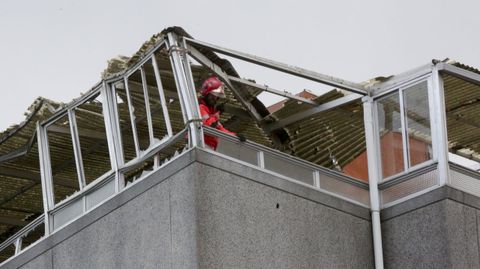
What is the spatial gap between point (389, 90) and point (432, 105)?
3.27ft

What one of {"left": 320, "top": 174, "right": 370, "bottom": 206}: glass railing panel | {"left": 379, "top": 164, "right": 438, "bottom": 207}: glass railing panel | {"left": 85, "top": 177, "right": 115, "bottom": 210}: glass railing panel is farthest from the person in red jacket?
{"left": 379, "top": 164, "right": 438, "bottom": 207}: glass railing panel

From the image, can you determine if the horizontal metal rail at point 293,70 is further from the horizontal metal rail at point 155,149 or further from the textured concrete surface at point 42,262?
the textured concrete surface at point 42,262

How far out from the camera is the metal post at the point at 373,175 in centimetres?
2341

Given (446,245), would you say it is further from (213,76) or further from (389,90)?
(213,76)

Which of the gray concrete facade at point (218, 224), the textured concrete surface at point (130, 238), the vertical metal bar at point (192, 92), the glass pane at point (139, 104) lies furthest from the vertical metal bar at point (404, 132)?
the glass pane at point (139, 104)

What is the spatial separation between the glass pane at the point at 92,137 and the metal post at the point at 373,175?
4.72 m

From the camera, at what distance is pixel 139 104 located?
2591cm

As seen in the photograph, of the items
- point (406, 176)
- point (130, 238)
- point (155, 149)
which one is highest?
point (155, 149)

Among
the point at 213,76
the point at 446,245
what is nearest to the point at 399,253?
the point at 446,245

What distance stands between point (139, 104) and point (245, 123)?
2010 millimetres

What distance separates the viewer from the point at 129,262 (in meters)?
22.4

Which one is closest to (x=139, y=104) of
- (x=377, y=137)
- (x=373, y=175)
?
(x=377, y=137)

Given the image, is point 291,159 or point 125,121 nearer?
point 291,159

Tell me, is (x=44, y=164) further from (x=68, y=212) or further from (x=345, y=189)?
(x=345, y=189)
